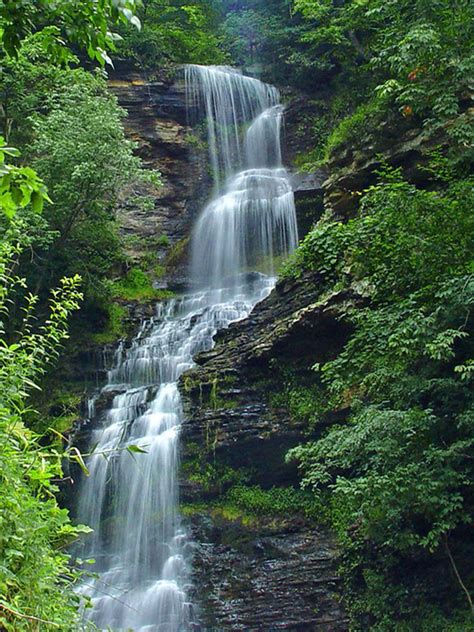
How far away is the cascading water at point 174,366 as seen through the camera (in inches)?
379

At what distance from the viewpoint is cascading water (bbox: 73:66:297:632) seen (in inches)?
379

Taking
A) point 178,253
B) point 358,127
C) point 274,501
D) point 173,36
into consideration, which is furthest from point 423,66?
point 173,36

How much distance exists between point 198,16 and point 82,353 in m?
15.8

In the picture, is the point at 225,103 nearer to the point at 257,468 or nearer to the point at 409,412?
the point at 257,468

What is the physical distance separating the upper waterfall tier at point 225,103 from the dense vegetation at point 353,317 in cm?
621

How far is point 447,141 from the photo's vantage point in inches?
433

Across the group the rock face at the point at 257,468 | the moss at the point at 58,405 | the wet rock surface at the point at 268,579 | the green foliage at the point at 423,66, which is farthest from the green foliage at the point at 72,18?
the moss at the point at 58,405

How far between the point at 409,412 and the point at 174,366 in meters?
7.90

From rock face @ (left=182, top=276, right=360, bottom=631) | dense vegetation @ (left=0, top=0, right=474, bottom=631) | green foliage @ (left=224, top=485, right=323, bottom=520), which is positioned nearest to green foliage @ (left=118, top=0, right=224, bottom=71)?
dense vegetation @ (left=0, top=0, right=474, bottom=631)

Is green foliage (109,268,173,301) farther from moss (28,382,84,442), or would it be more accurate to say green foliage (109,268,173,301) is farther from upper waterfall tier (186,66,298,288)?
moss (28,382,84,442)

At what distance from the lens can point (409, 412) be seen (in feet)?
22.0

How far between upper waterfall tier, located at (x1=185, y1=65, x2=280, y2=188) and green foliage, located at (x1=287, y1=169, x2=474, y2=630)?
13.5 meters

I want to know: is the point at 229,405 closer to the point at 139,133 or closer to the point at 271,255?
the point at 271,255

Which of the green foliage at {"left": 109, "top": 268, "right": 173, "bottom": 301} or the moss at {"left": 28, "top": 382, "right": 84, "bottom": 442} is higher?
the green foliage at {"left": 109, "top": 268, "right": 173, "bottom": 301}
